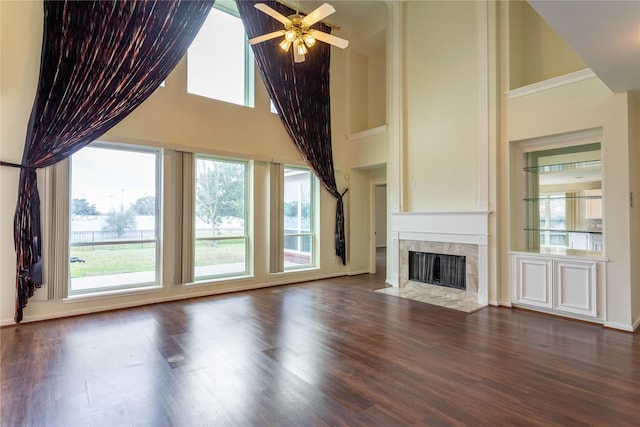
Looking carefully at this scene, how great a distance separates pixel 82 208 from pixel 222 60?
11.5 ft

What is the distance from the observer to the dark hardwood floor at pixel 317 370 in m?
2.30

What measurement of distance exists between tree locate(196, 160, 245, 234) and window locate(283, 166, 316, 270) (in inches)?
41.3

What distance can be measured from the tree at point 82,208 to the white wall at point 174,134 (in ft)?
2.11

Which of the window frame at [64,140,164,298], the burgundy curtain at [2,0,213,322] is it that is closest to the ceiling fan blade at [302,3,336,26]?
the burgundy curtain at [2,0,213,322]

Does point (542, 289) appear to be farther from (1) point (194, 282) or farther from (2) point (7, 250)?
(2) point (7, 250)

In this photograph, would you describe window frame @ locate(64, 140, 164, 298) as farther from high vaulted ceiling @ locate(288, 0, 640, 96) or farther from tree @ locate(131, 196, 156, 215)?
high vaulted ceiling @ locate(288, 0, 640, 96)

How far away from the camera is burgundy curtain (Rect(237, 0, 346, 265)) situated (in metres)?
6.24

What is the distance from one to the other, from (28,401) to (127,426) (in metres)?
0.97

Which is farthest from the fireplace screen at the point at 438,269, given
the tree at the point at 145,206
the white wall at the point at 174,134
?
the tree at the point at 145,206

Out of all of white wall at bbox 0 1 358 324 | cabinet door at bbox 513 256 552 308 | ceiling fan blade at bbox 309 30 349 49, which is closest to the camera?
ceiling fan blade at bbox 309 30 349 49

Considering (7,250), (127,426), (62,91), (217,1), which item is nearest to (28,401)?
(127,426)

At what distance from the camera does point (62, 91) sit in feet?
14.3

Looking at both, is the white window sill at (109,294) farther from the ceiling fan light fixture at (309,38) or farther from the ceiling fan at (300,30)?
the ceiling fan light fixture at (309,38)

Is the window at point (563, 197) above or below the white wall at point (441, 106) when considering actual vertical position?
below
